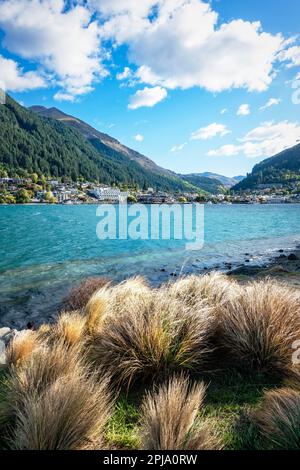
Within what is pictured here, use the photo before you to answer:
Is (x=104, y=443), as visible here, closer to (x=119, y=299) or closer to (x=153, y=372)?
(x=153, y=372)

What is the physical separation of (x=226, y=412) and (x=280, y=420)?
2.51 ft

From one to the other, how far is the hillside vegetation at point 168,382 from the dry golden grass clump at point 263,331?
0.6 inches

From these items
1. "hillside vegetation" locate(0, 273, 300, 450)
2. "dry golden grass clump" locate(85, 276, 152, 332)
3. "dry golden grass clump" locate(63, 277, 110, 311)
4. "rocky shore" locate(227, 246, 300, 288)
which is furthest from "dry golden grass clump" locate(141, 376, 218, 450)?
"rocky shore" locate(227, 246, 300, 288)

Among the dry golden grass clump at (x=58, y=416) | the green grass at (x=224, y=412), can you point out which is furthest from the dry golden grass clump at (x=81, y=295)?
the dry golden grass clump at (x=58, y=416)

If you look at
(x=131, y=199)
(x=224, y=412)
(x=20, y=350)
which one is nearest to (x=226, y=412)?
(x=224, y=412)

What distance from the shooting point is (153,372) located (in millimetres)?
4398

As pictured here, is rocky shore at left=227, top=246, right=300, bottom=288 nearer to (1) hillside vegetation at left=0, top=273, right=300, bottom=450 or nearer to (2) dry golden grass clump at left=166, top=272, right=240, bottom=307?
(2) dry golden grass clump at left=166, top=272, right=240, bottom=307

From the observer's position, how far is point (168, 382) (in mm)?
4188

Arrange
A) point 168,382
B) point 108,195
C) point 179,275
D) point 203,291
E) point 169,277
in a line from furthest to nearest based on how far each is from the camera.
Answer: point 108,195 < point 169,277 < point 179,275 < point 203,291 < point 168,382

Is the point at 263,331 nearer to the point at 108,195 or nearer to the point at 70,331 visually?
the point at 70,331

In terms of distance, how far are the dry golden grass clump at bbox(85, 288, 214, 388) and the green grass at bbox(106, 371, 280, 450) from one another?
1.18 ft

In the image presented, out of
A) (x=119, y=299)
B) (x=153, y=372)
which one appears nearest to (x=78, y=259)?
(x=119, y=299)

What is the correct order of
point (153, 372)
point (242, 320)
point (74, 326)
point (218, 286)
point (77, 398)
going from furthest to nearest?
point (218, 286) → point (74, 326) → point (242, 320) → point (153, 372) → point (77, 398)
